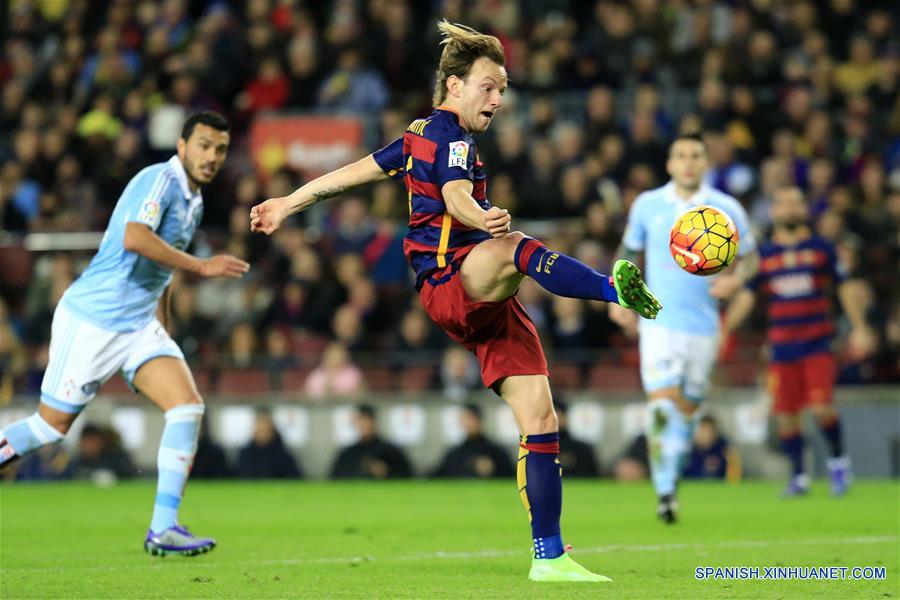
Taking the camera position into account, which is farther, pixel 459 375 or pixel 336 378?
pixel 336 378

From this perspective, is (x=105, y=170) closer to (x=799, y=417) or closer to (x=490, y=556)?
(x=799, y=417)

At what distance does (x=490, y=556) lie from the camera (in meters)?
8.24

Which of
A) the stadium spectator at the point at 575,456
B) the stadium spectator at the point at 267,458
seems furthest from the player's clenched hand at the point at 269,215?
the stadium spectator at the point at 267,458

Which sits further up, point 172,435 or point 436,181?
point 436,181

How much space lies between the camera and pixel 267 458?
16250 mm

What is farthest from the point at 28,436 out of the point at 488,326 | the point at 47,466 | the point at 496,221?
the point at 47,466

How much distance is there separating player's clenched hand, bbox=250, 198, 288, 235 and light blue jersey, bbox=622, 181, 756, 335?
13.1 feet

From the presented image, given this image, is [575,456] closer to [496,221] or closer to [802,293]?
[802,293]

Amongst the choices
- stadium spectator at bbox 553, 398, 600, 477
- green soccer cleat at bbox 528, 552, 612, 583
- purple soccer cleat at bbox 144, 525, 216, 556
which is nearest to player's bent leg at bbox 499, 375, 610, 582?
green soccer cleat at bbox 528, 552, 612, 583

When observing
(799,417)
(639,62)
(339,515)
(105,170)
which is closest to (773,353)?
(799,417)

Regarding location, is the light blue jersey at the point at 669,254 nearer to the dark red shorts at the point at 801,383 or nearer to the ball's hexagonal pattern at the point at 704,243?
the dark red shorts at the point at 801,383

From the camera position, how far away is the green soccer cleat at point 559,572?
677 cm

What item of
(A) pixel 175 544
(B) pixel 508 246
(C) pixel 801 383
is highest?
(B) pixel 508 246

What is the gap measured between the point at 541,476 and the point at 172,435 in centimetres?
251
